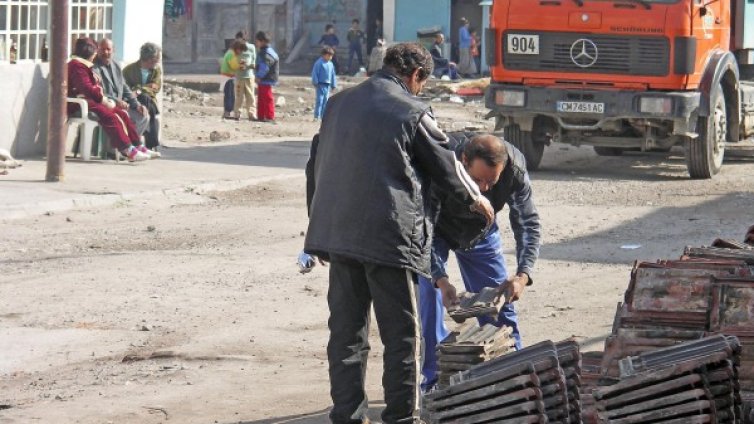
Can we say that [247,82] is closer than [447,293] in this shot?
No

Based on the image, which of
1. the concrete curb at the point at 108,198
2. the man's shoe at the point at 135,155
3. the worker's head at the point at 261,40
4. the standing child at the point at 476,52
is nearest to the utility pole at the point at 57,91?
the concrete curb at the point at 108,198

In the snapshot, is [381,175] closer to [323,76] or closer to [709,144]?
[709,144]

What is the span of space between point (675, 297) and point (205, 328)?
3849mm

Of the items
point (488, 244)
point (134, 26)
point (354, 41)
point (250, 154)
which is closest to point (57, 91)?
point (250, 154)

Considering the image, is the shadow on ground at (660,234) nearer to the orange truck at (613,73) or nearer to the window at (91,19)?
the orange truck at (613,73)

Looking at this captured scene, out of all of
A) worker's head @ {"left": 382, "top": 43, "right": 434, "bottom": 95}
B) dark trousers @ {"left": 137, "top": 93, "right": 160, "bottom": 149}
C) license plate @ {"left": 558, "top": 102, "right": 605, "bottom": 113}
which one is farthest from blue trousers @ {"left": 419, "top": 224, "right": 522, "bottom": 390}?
dark trousers @ {"left": 137, "top": 93, "right": 160, "bottom": 149}

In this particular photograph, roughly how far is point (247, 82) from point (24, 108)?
28.6ft

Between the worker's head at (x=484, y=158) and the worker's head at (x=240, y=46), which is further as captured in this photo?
the worker's head at (x=240, y=46)

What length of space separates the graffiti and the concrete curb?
30407 millimetres

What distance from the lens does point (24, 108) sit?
18.3 m

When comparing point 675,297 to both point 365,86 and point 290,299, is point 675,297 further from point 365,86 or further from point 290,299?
point 290,299

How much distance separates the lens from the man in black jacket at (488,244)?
285 inches

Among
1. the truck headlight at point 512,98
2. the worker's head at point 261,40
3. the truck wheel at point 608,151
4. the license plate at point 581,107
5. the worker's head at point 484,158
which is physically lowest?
the truck wheel at point 608,151

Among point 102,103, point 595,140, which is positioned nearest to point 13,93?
point 102,103
